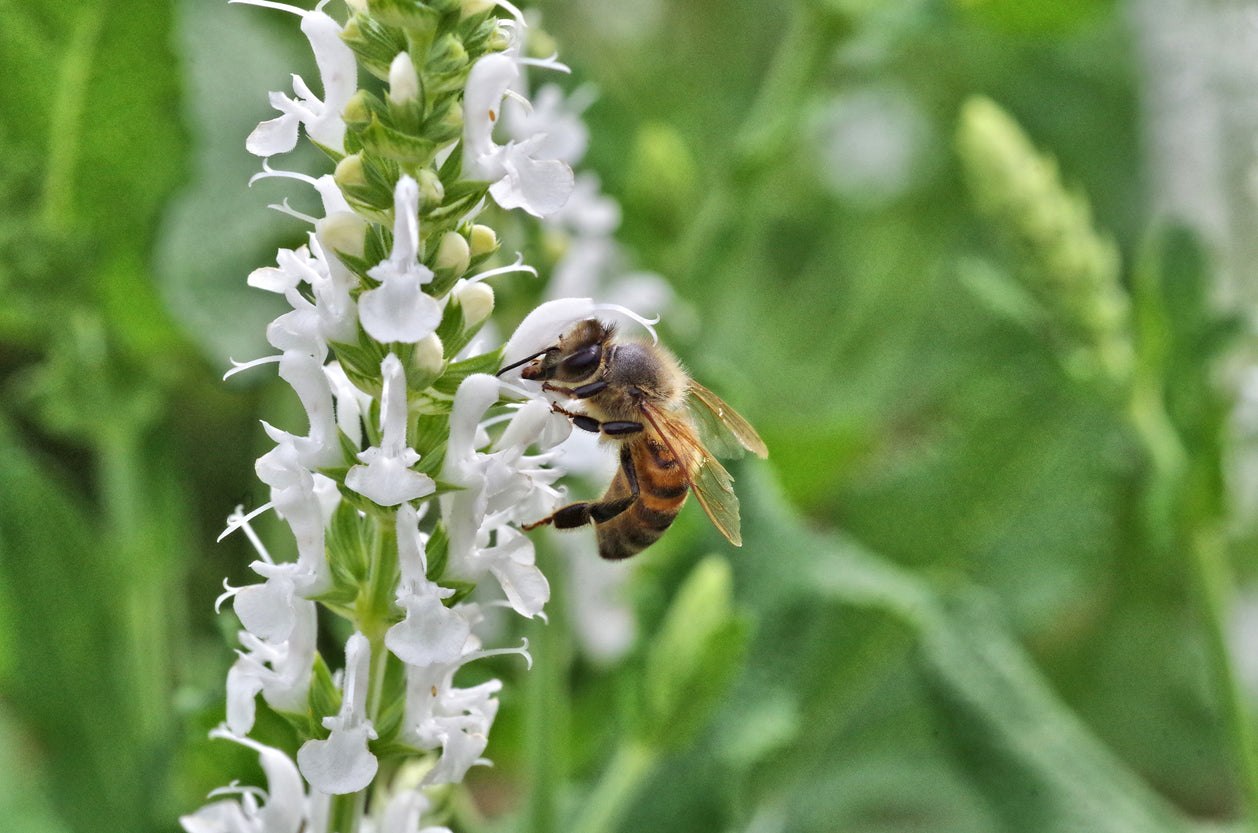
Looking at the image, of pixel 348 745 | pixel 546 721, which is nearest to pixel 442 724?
pixel 348 745

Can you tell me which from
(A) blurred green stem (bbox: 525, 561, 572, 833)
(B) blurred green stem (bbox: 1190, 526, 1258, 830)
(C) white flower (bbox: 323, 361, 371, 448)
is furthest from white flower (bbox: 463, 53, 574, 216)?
(B) blurred green stem (bbox: 1190, 526, 1258, 830)

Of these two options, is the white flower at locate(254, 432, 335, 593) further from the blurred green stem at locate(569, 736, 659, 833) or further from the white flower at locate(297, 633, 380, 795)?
the blurred green stem at locate(569, 736, 659, 833)

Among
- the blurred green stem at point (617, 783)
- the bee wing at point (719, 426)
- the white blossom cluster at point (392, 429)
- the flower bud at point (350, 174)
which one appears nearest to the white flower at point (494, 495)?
the white blossom cluster at point (392, 429)

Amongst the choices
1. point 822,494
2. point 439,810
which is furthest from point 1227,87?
point 439,810

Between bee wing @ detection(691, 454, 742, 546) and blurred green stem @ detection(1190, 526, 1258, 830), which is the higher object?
bee wing @ detection(691, 454, 742, 546)

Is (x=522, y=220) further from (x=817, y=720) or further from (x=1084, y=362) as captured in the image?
(x=817, y=720)

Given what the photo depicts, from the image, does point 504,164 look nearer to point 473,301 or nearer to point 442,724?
point 473,301
